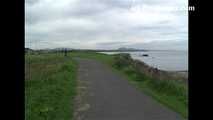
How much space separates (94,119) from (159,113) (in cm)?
204

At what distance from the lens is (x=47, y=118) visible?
32.7 ft
